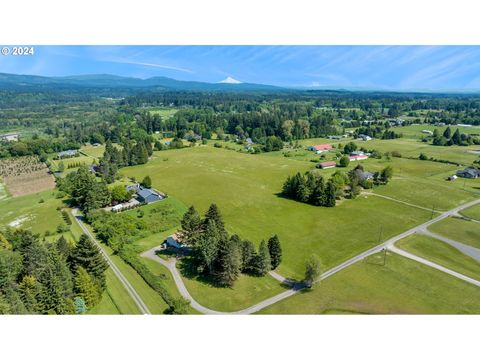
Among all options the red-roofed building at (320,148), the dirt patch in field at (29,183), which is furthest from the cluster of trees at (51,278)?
the red-roofed building at (320,148)

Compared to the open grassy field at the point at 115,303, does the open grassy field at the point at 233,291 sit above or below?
above

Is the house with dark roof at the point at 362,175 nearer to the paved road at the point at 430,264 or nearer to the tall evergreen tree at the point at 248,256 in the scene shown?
the paved road at the point at 430,264

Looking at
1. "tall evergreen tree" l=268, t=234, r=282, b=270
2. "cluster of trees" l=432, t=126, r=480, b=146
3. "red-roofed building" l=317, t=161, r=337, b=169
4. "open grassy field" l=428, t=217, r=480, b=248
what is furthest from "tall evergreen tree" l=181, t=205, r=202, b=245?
"cluster of trees" l=432, t=126, r=480, b=146

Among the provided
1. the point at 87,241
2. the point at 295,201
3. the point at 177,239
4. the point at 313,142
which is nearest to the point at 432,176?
the point at 295,201

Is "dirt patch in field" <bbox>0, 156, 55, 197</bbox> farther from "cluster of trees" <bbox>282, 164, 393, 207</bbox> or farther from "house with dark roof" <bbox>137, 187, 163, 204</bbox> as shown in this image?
"cluster of trees" <bbox>282, 164, 393, 207</bbox>

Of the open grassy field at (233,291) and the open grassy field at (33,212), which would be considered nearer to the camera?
the open grassy field at (233,291)

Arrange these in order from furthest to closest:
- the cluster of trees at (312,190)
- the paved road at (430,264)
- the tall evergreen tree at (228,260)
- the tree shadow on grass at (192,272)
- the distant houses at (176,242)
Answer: the cluster of trees at (312,190), the distant houses at (176,242), the paved road at (430,264), the tree shadow on grass at (192,272), the tall evergreen tree at (228,260)

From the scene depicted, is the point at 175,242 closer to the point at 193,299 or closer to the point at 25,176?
the point at 193,299

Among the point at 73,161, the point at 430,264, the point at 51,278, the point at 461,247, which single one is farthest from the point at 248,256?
the point at 73,161
